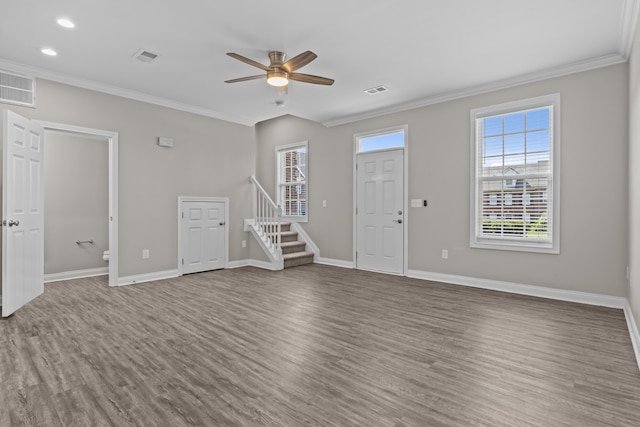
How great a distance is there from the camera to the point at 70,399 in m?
1.90

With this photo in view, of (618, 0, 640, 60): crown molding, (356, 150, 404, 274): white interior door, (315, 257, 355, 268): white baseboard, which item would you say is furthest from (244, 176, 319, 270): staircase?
(618, 0, 640, 60): crown molding

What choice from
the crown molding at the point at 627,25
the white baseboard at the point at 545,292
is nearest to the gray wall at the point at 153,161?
the white baseboard at the point at 545,292

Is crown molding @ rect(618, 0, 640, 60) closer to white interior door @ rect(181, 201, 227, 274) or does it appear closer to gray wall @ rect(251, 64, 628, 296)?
gray wall @ rect(251, 64, 628, 296)

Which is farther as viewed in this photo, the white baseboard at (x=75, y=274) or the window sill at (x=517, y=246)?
the white baseboard at (x=75, y=274)

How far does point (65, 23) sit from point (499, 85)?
16.2 feet

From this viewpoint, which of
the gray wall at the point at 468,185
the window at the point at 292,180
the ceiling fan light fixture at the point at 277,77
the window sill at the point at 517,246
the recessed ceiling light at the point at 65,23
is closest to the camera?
the recessed ceiling light at the point at 65,23

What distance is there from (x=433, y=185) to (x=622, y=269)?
2.38 metres

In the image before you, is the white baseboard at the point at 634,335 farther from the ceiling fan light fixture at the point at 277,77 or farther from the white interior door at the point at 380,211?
the ceiling fan light fixture at the point at 277,77

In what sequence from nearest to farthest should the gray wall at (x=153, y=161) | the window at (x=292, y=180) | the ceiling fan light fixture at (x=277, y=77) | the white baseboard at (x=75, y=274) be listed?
1. the ceiling fan light fixture at (x=277, y=77)
2. the gray wall at (x=153, y=161)
3. the white baseboard at (x=75, y=274)
4. the window at (x=292, y=180)

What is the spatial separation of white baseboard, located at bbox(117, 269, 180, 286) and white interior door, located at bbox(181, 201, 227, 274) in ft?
0.69

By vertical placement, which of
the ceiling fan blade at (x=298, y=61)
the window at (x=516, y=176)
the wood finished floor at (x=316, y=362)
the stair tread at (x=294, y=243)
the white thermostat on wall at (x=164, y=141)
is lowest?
the wood finished floor at (x=316, y=362)

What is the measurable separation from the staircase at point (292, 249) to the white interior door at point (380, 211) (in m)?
1.06

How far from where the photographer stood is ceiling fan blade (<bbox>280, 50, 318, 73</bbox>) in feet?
10.3

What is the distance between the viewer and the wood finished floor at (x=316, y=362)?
5.83ft
